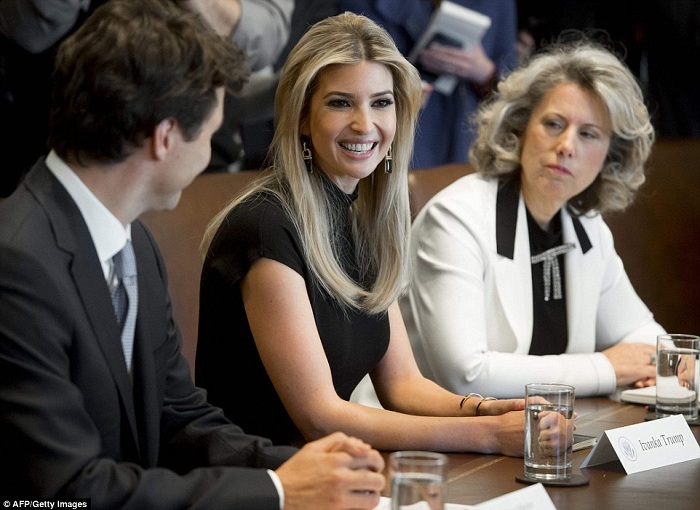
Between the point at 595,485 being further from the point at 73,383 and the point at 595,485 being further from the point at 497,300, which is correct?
the point at 497,300

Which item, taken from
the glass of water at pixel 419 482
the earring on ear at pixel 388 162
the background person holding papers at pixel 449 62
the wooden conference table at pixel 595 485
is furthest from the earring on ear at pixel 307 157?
the background person holding papers at pixel 449 62

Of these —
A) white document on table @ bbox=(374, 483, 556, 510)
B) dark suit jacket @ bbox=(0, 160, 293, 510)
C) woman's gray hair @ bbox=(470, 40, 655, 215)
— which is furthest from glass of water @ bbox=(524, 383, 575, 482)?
woman's gray hair @ bbox=(470, 40, 655, 215)

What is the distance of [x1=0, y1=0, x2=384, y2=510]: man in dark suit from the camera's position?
4.79ft

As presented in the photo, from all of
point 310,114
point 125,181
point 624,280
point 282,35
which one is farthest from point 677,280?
point 125,181

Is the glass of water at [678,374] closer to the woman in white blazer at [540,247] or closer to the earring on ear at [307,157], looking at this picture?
the woman in white blazer at [540,247]

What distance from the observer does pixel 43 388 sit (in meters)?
1.45

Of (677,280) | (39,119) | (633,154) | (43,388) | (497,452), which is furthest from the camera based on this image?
(677,280)

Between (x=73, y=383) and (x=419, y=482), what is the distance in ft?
1.56

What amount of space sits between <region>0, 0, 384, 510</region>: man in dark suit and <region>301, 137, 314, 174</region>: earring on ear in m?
0.72

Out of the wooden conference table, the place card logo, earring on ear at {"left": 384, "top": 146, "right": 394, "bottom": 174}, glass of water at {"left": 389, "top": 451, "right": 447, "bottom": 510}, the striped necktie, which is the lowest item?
the wooden conference table

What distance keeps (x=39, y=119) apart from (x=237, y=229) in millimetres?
765

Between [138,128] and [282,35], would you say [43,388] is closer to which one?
[138,128]

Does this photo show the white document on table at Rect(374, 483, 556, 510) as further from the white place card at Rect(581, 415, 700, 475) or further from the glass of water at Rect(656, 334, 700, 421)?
the glass of water at Rect(656, 334, 700, 421)

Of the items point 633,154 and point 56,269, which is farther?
point 633,154
